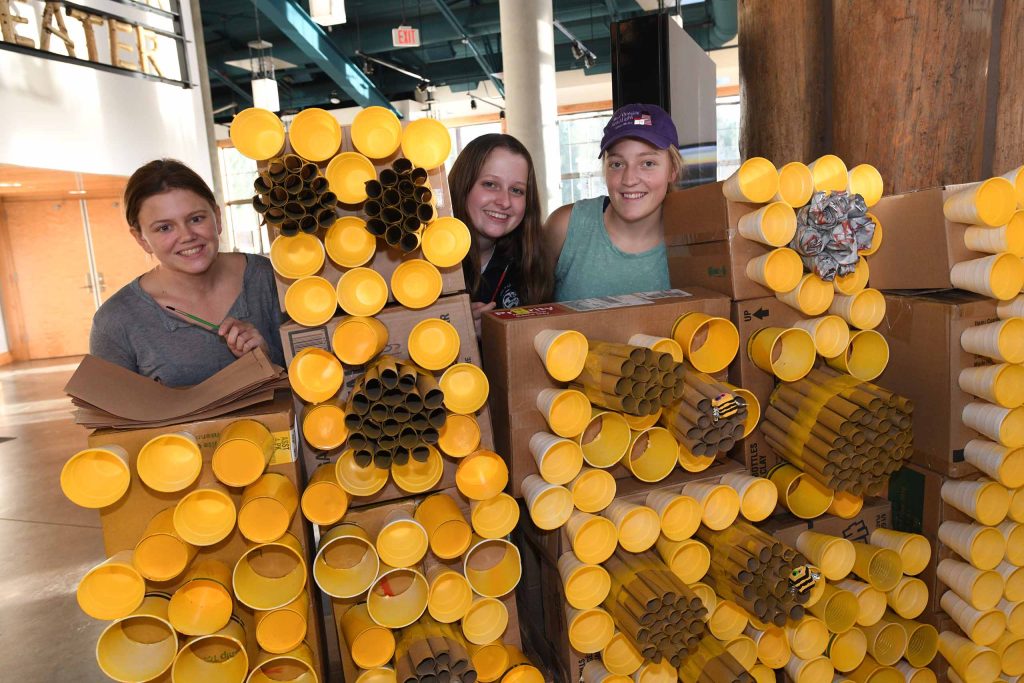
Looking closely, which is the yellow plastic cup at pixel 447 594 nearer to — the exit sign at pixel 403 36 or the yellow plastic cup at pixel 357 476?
the yellow plastic cup at pixel 357 476

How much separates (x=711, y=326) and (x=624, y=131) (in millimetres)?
762

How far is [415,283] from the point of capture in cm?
158

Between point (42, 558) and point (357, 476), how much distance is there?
8.77ft

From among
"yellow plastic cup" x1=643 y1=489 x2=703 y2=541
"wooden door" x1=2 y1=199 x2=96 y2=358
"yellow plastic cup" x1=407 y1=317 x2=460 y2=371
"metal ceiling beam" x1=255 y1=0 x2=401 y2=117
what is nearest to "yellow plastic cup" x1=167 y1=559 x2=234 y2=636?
"yellow plastic cup" x1=407 y1=317 x2=460 y2=371

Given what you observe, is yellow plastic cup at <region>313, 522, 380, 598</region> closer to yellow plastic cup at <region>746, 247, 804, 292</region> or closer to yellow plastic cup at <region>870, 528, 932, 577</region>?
yellow plastic cup at <region>746, 247, 804, 292</region>

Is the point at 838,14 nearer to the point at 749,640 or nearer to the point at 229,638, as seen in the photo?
the point at 749,640

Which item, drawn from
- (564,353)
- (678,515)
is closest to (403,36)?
(564,353)

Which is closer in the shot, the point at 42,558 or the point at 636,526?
the point at 636,526

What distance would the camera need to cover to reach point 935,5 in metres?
2.13

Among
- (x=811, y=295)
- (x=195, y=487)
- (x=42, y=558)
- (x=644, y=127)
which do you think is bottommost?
(x=42, y=558)

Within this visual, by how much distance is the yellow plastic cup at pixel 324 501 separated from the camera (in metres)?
1.49

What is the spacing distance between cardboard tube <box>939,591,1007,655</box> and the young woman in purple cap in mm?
1281

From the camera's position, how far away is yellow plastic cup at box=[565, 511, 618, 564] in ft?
5.14

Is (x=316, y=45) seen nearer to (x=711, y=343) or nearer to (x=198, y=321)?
(x=198, y=321)
